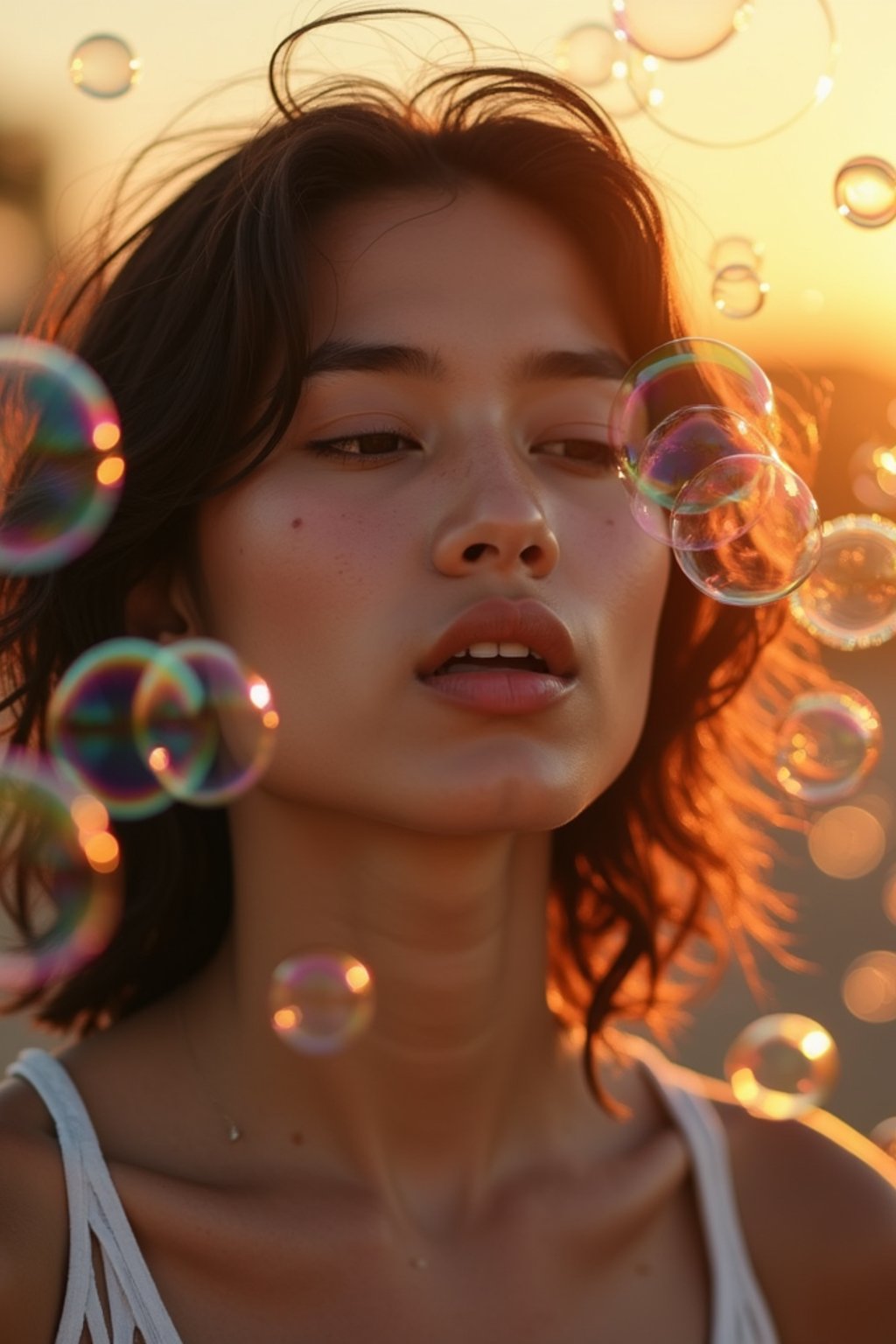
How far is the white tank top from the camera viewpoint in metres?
1.82

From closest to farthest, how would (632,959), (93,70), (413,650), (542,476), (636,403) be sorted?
(413,650) < (542,476) < (636,403) < (632,959) < (93,70)

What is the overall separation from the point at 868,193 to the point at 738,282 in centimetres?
28

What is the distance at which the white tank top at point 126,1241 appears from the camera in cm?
182

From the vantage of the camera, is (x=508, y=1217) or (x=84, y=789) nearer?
(x=508, y=1217)

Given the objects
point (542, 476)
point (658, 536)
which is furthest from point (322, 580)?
point (658, 536)

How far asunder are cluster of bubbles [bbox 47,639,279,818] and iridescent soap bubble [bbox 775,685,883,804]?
1.09 meters

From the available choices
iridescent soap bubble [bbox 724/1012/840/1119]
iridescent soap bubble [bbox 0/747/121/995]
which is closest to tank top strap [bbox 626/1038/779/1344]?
iridescent soap bubble [bbox 724/1012/840/1119]

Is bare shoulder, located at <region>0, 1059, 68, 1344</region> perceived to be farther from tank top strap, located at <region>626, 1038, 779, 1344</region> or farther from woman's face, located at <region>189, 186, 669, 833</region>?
tank top strap, located at <region>626, 1038, 779, 1344</region>

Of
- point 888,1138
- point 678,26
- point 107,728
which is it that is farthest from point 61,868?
point 678,26

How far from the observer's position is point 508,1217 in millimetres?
2170

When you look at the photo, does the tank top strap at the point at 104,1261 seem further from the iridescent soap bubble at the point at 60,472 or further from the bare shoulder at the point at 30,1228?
the iridescent soap bubble at the point at 60,472

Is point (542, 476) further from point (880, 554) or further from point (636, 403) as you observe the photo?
point (880, 554)

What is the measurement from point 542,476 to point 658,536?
0.21 meters

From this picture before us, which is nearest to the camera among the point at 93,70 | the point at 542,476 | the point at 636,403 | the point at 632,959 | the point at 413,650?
the point at 413,650
